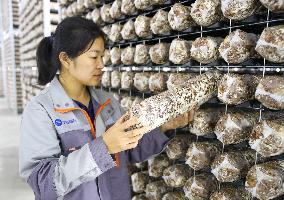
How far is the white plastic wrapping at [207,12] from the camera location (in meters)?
1.53

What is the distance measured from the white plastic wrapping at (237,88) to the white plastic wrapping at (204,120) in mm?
210

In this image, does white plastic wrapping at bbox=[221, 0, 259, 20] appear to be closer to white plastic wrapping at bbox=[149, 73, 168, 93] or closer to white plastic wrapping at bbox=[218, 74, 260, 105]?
white plastic wrapping at bbox=[218, 74, 260, 105]

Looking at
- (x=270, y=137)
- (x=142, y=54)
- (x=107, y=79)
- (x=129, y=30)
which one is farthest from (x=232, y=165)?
(x=107, y=79)

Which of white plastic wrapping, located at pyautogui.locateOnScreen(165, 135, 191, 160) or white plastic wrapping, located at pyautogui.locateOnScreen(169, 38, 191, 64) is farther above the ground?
white plastic wrapping, located at pyautogui.locateOnScreen(169, 38, 191, 64)

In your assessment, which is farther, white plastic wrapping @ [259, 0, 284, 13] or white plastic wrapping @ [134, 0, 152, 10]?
white plastic wrapping @ [134, 0, 152, 10]

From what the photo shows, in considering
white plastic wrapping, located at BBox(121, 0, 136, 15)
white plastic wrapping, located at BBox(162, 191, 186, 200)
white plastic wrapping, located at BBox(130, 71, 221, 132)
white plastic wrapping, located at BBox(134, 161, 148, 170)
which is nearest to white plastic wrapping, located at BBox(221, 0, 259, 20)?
white plastic wrapping, located at BBox(130, 71, 221, 132)

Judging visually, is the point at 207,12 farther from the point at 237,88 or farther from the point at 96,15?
the point at 96,15

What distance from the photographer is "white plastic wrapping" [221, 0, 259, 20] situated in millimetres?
1356

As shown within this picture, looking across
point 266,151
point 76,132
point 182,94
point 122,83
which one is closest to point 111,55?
point 122,83

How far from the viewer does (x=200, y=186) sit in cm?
167

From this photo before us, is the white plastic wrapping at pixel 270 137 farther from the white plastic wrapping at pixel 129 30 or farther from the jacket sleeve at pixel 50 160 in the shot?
the white plastic wrapping at pixel 129 30

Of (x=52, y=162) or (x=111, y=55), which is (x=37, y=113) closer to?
(x=52, y=162)

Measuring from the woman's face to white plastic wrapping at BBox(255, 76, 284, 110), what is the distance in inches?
31.8

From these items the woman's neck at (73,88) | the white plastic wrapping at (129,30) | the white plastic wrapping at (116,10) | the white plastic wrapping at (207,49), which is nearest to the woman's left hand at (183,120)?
the white plastic wrapping at (207,49)
